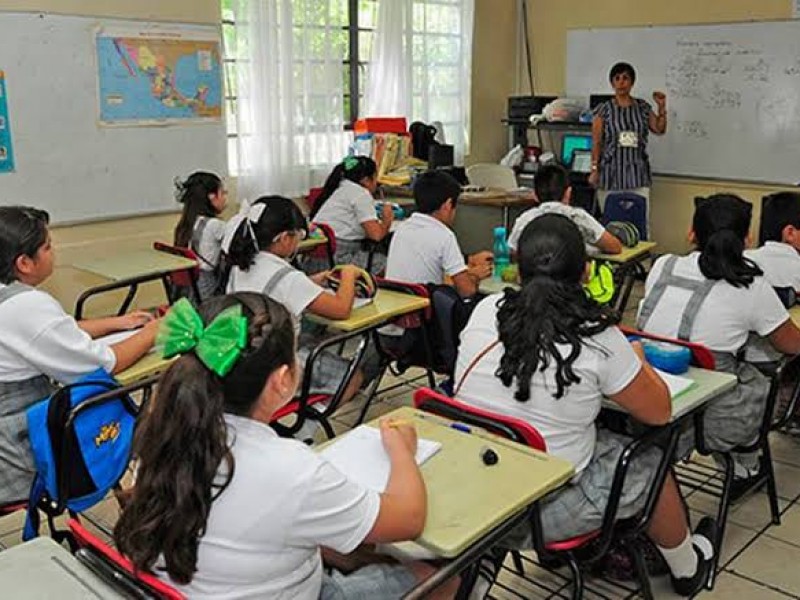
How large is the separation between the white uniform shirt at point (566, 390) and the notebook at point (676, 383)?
10.0 inches

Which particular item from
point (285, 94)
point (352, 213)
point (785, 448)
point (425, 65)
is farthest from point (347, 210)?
point (425, 65)

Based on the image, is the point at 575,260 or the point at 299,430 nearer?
the point at 575,260

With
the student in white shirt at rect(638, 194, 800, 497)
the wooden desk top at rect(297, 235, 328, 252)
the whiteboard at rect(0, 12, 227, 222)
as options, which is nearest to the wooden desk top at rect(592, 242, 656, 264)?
the student in white shirt at rect(638, 194, 800, 497)

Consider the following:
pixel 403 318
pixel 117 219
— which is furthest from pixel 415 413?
pixel 117 219

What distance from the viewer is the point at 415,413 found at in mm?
1961

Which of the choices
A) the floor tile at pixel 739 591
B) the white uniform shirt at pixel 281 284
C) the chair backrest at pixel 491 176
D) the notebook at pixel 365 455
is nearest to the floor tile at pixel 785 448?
the floor tile at pixel 739 591

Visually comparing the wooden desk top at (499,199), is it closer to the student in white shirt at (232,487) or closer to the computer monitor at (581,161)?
the computer monitor at (581,161)

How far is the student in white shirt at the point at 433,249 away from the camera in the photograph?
11.4 feet

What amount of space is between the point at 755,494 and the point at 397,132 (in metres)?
4.09

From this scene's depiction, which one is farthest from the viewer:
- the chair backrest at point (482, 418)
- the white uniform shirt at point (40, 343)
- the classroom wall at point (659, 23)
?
the classroom wall at point (659, 23)

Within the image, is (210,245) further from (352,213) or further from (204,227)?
(352,213)

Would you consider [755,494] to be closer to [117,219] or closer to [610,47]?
[117,219]

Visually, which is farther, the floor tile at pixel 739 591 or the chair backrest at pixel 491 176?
the chair backrest at pixel 491 176

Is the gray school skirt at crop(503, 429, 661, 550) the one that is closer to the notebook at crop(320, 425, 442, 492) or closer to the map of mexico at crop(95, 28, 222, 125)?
the notebook at crop(320, 425, 442, 492)
